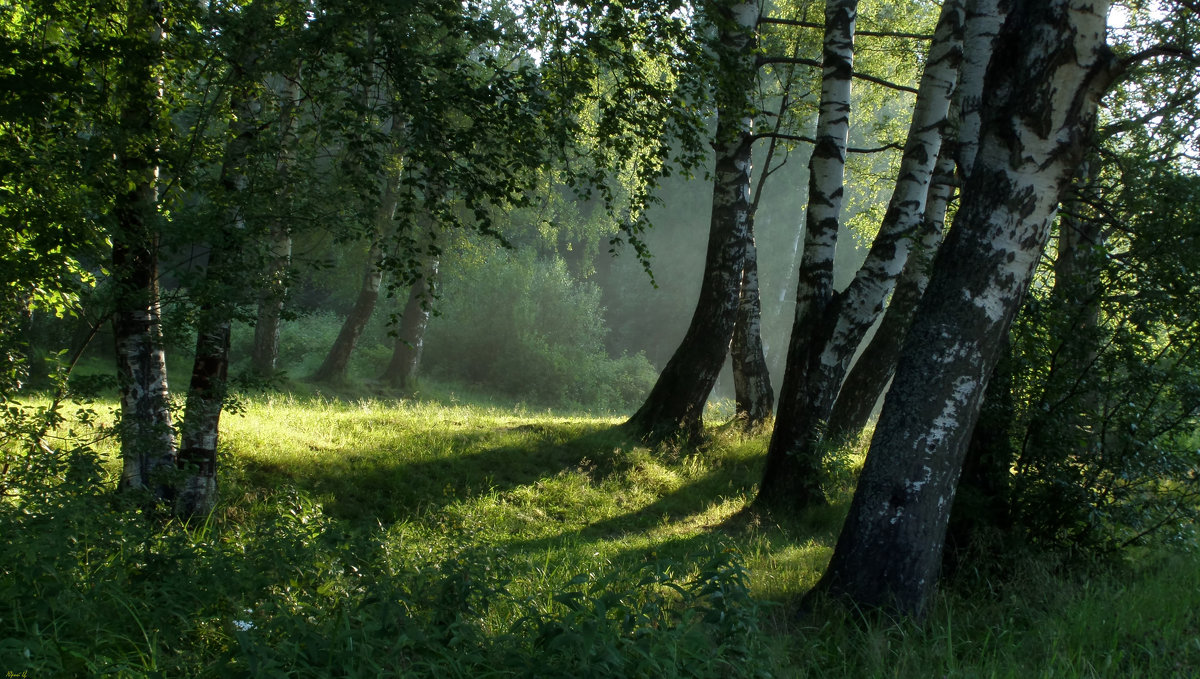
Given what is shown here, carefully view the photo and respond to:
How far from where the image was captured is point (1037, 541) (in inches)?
211

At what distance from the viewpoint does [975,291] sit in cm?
459

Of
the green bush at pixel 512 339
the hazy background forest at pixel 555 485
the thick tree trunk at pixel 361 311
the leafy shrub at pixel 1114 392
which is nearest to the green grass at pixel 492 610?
the hazy background forest at pixel 555 485

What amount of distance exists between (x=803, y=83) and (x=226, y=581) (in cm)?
1412

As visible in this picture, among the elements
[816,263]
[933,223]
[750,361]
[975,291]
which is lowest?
[750,361]

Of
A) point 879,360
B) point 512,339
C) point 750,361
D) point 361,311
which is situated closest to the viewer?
point 879,360

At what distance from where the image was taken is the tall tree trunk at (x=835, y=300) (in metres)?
8.01

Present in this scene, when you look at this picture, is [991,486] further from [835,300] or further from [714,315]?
[714,315]

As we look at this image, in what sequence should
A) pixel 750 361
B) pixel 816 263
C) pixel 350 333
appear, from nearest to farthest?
pixel 816 263
pixel 750 361
pixel 350 333

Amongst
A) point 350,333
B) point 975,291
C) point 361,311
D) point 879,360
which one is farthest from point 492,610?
point 350,333

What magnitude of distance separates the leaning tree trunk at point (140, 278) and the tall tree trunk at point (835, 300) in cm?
582

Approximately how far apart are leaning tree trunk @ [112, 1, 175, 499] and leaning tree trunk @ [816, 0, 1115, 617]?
5.04 metres

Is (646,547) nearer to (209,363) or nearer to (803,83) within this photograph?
(209,363)

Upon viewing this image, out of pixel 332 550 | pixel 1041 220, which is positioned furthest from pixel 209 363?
pixel 1041 220

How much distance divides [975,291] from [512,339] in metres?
27.5
